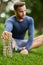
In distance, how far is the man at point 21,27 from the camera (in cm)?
627

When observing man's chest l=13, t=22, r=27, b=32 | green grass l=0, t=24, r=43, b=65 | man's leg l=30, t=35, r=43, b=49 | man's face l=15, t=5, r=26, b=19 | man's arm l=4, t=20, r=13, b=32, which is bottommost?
man's leg l=30, t=35, r=43, b=49

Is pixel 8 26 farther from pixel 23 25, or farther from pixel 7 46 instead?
pixel 7 46

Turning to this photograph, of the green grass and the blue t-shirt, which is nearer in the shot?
the green grass

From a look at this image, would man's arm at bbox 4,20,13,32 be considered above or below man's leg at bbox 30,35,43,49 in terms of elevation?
above

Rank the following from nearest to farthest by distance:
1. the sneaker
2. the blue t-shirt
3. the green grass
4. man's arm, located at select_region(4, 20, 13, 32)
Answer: the green grass → the sneaker → man's arm, located at select_region(4, 20, 13, 32) → the blue t-shirt

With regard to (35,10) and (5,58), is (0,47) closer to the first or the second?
(5,58)

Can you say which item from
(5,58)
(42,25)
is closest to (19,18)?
(5,58)

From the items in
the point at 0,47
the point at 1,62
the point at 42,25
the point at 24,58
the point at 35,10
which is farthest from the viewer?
the point at 42,25

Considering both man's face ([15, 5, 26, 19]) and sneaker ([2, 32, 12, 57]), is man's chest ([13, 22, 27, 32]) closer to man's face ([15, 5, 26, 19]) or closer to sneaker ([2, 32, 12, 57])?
man's face ([15, 5, 26, 19])

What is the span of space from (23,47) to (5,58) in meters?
1.02

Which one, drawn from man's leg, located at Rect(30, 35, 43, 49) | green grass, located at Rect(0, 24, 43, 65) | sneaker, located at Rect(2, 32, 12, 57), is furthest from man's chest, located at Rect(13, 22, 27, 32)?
sneaker, located at Rect(2, 32, 12, 57)

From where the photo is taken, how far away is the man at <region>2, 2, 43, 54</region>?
6.27 metres

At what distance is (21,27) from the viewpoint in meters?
6.59

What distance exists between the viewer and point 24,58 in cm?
586
